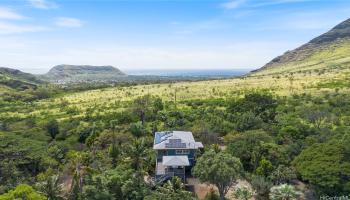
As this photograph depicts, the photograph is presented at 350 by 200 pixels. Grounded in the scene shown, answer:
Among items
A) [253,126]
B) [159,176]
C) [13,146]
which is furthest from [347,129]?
[13,146]

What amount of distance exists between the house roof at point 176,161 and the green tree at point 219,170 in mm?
4025

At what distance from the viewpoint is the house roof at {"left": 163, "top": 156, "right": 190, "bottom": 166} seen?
173 ft

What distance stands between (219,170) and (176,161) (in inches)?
355

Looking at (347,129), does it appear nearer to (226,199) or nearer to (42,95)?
(226,199)

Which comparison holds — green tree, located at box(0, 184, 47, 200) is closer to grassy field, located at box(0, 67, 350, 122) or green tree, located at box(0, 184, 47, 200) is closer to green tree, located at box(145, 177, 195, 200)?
green tree, located at box(145, 177, 195, 200)

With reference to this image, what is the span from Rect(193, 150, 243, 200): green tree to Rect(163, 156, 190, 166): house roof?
158 inches

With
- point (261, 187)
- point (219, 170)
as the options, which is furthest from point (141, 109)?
point (219, 170)

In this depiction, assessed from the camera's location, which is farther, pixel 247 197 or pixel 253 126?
pixel 253 126

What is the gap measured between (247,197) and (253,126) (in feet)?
110

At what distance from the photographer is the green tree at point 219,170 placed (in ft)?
151

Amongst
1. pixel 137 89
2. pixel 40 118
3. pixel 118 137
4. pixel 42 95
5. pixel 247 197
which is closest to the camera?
pixel 247 197

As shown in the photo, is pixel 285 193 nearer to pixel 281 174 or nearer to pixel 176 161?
pixel 281 174

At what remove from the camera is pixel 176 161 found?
53094 millimetres

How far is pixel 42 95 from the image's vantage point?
565 ft
